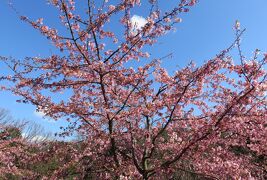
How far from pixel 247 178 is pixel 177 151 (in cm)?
138

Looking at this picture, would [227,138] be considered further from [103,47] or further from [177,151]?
[103,47]

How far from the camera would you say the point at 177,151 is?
6266 mm

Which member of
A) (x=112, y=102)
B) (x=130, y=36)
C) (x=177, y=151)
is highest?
(x=130, y=36)

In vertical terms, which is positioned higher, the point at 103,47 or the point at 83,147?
the point at 103,47

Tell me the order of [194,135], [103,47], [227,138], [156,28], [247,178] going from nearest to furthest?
[194,135] → [247,178] → [227,138] → [156,28] → [103,47]

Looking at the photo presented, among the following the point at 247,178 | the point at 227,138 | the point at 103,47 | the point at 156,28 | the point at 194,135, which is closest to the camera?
the point at 194,135

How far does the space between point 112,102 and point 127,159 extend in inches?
54.3

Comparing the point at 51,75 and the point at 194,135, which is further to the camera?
the point at 51,75

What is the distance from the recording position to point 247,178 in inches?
243

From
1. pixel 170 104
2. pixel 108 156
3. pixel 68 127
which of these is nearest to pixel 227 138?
pixel 170 104

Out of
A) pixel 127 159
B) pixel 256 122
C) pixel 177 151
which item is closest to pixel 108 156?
pixel 127 159

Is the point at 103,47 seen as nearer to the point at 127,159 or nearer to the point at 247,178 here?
the point at 127,159

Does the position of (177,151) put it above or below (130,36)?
below

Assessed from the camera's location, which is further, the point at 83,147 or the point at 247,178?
the point at 83,147
